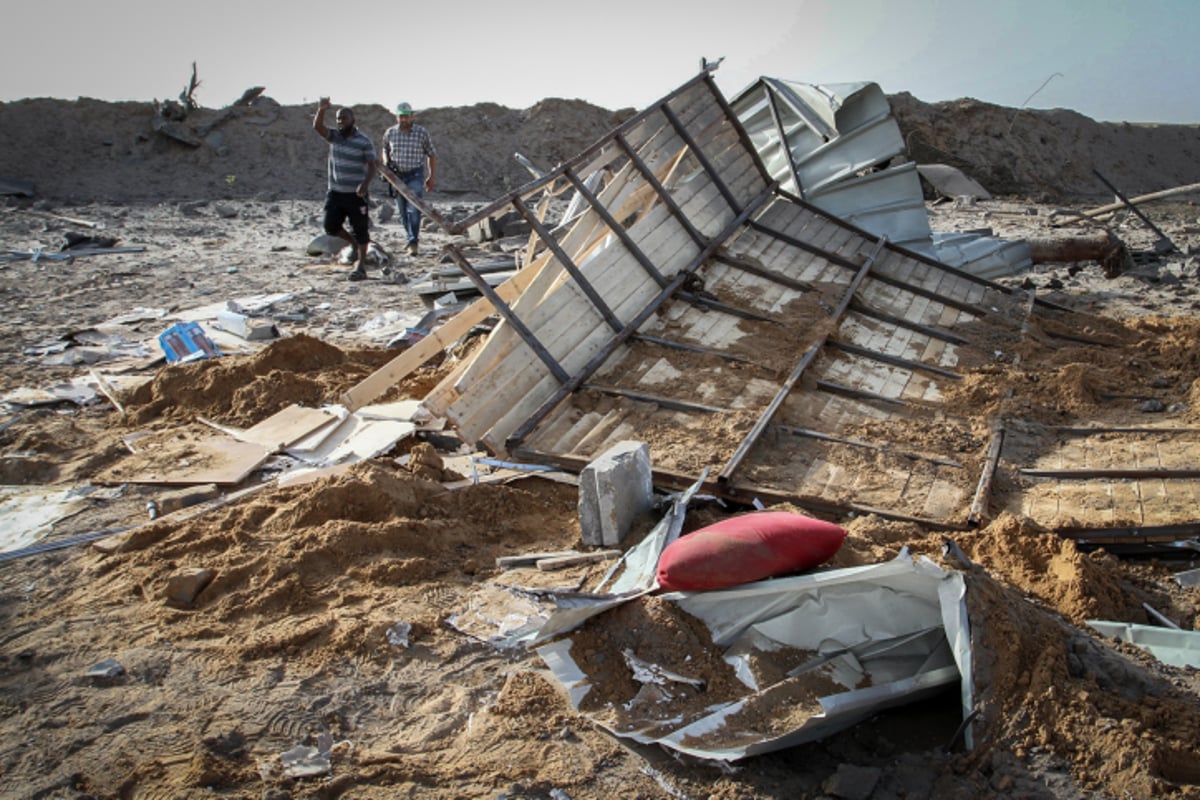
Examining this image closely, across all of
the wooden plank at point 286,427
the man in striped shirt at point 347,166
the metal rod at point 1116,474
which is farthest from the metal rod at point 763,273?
the man in striped shirt at point 347,166

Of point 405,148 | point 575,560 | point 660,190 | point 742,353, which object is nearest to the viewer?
point 575,560

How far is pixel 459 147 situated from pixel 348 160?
11.1 meters

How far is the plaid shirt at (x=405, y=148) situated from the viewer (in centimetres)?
998

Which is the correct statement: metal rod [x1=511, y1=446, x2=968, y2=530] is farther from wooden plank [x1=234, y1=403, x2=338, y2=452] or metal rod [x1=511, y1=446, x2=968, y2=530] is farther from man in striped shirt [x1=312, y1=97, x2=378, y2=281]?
man in striped shirt [x1=312, y1=97, x2=378, y2=281]

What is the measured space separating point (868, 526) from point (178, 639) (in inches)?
114

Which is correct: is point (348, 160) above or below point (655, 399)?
above

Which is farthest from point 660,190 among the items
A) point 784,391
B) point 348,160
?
point 348,160

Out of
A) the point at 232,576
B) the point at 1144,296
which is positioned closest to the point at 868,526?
the point at 232,576

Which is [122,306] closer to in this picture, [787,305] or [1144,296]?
[787,305]

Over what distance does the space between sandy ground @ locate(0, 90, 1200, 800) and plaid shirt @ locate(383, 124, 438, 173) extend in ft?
17.4

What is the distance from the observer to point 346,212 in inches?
376

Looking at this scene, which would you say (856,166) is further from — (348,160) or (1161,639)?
(1161,639)

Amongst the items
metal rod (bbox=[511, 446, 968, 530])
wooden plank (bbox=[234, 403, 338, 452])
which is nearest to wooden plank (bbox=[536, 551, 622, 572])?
metal rod (bbox=[511, 446, 968, 530])

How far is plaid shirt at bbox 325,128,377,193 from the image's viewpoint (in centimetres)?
922
